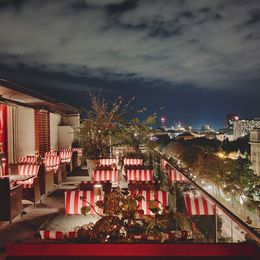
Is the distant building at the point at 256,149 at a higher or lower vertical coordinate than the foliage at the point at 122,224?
lower

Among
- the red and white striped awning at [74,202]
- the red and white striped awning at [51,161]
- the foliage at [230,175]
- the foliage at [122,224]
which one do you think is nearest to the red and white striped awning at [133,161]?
the red and white striped awning at [51,161]

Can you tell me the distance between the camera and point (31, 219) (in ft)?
20.2

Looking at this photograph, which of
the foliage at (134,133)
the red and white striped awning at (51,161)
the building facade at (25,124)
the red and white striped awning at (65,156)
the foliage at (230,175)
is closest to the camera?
the building facade at (25,124)

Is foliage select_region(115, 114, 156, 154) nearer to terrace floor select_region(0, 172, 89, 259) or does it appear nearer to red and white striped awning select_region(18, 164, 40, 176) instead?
terrace floor select_region(0, 172, 89, 259)

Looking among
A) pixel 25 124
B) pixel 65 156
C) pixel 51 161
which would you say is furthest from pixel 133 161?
pixel 25 124

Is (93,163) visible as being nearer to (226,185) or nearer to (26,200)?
(26,200)

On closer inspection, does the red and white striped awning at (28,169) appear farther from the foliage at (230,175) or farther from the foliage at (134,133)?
the foliage at (230,175)

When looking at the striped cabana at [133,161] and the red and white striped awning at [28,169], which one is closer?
the red and white striped awning at [28,169]

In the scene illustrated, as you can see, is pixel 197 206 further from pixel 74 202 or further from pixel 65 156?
pixel 65 156

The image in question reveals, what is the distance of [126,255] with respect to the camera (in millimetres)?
2508

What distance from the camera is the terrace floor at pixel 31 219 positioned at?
202 inches

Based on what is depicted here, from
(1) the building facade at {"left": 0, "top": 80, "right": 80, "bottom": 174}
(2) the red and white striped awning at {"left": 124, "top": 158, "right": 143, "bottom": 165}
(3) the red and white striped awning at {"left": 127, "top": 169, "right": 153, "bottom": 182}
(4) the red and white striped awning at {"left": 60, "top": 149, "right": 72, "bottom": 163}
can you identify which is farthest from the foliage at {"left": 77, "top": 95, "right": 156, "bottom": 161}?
(3) the red and white striped awning at {"left": 127, "top": 169, "right": 153, "bottom": 182}

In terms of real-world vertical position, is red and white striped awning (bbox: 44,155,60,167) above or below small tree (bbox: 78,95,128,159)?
below

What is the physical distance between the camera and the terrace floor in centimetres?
514
